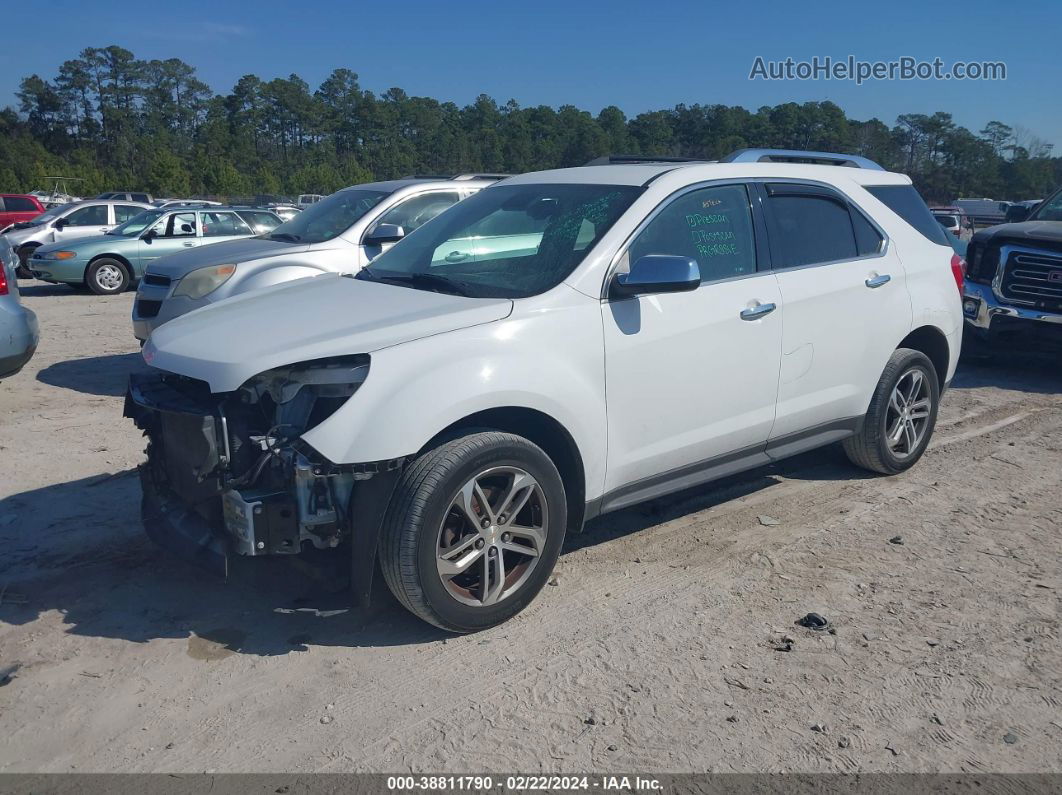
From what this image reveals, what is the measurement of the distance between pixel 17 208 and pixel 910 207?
86.9 ft

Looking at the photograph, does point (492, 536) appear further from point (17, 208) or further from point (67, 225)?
point (17, 208)

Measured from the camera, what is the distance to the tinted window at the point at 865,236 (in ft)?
17.6

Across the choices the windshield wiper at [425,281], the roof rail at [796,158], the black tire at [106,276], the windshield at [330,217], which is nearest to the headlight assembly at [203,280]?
the windshield at [330,217]

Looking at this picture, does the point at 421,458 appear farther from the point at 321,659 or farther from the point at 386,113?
the point at 386,113

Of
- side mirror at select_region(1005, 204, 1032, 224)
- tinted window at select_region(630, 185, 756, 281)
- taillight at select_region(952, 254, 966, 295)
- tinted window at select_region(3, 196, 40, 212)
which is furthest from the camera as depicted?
tinted window at select_region(3, 196, 40, 212)

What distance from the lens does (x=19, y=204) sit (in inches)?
1017

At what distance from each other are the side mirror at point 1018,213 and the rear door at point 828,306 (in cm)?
620

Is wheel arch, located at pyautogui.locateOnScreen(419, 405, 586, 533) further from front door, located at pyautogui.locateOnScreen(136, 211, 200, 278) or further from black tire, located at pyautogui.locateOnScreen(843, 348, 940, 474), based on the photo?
front door, located at pyautogui.locateOnScreen(136, 211, 200, 278)

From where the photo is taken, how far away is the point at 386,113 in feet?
289

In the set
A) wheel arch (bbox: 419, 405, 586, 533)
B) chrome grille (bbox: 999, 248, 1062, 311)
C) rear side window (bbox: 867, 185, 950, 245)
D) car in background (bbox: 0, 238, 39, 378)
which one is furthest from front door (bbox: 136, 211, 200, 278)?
wheel arch (bbox: 419, 405, 586, 533)

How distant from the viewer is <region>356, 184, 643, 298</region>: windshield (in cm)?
422

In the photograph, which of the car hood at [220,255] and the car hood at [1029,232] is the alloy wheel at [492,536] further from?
the car hood at [1029,232]

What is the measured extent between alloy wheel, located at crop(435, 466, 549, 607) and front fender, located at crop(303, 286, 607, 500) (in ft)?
0.97

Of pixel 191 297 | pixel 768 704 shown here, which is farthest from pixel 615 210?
pixel 191 297
